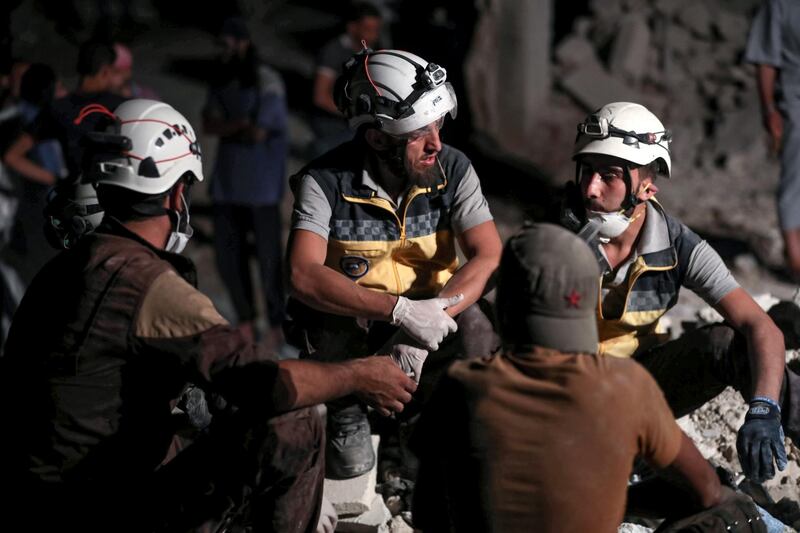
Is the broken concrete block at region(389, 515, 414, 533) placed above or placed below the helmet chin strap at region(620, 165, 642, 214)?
below

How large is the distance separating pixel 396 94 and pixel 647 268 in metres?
1.22

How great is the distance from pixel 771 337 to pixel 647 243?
1.91ft

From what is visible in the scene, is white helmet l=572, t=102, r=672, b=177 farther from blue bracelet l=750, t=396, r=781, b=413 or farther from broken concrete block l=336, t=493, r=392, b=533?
broken concrete block l=336, t=493, r=392, b=533

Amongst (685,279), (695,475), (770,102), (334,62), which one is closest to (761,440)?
(685,279)

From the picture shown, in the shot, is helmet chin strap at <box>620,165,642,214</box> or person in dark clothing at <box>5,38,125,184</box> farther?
person in dark clothing at <box>5,38,125,184</box>

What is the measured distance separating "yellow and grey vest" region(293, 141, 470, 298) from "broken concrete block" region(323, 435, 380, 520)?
812 mm

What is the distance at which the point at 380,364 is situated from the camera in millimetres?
3344

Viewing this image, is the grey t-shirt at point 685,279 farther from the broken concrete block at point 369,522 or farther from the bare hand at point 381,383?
the broken concrete block at point 369,522

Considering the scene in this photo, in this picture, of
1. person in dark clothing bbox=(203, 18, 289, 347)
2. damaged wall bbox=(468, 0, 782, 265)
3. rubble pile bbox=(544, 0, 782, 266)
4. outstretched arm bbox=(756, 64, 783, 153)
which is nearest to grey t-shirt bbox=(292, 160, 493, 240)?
person in dark clothing bbox=(203, 18, 289, 347)

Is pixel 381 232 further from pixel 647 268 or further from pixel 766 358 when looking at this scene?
pixel 766 358

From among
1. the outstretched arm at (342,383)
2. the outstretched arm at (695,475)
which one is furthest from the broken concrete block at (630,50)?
the outstretched arm at (695,475)

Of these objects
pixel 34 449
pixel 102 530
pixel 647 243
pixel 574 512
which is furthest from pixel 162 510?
pixel 647 243

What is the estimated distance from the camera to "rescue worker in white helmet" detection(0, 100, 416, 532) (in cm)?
287

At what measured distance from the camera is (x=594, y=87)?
10836mm
